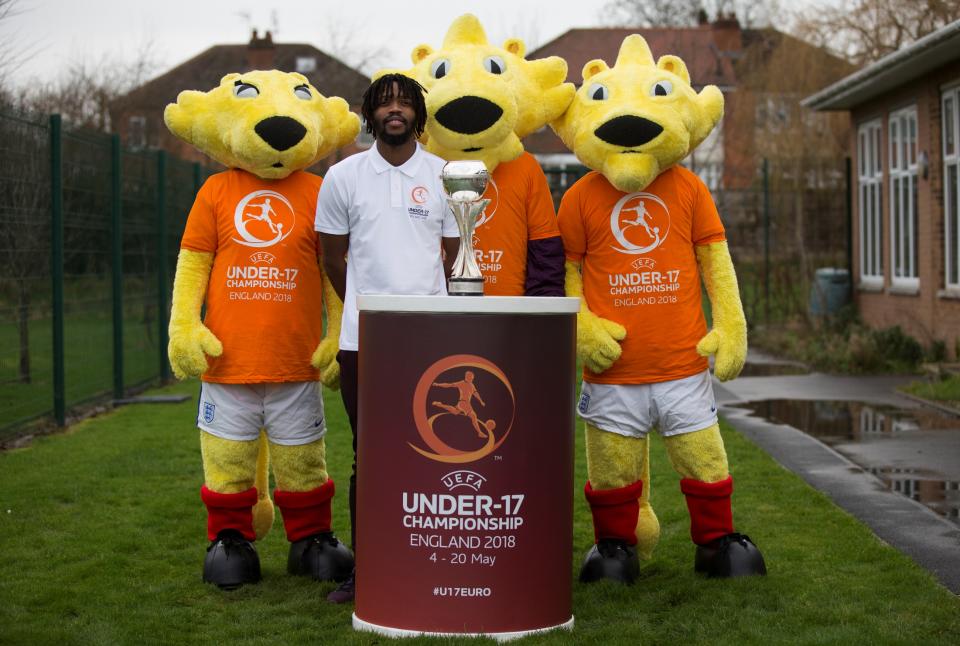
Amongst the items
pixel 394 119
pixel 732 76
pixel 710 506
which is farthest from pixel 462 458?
pixel 732 76

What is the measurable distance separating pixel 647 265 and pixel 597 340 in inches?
15.9

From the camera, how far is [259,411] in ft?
19.2

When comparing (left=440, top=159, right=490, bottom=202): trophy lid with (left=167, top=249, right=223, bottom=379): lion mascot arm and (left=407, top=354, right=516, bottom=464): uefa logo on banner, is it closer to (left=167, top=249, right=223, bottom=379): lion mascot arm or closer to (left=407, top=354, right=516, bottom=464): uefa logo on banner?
(left=407, top=354, right=516, bottom=464): uefa logo on banner

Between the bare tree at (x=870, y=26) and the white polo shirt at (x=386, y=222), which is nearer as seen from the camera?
the white polo shirt at (x=386, y=222)

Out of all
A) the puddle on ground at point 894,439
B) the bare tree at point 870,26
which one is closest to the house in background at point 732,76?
the bare tree at point 870,26

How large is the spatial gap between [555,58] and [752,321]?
15.2m

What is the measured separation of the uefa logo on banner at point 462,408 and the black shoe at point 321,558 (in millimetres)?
1496

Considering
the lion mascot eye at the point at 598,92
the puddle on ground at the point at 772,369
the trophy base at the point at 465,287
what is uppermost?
the lion mascot eye at the point at 598,92

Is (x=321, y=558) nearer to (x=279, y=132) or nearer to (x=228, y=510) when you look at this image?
(x=228, y=510)

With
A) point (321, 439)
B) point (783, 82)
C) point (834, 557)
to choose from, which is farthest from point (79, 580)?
point (783, 82)

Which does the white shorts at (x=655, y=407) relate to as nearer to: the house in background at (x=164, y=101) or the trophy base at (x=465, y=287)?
the trophy base at (x=465, y=287)

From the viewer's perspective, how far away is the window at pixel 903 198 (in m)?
16.8

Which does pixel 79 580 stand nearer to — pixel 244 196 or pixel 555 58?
pixel 244 196

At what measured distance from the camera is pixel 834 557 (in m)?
6.29
